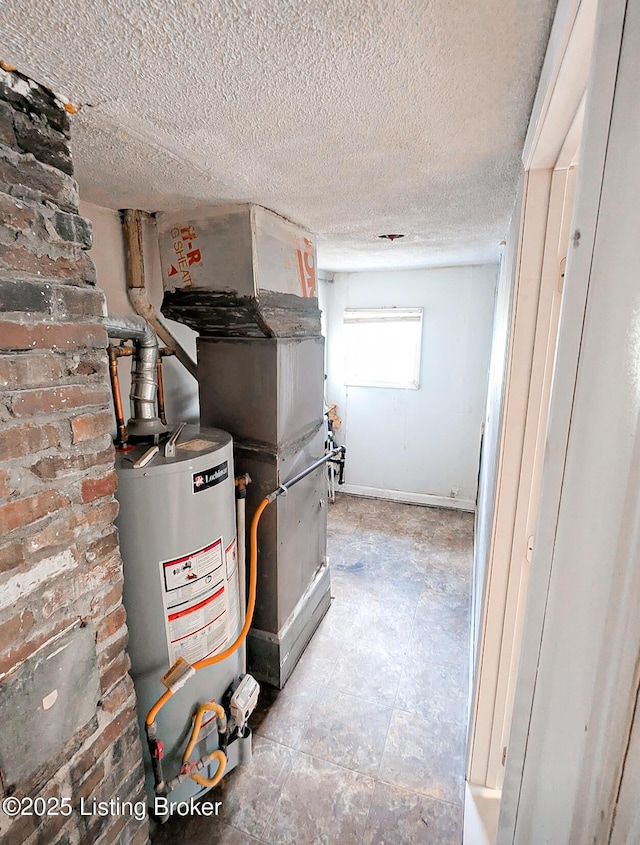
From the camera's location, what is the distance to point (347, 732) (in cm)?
177

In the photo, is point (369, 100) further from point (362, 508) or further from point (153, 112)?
point (362, 508)

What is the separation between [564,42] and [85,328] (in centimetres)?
106

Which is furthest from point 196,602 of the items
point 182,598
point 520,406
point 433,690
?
point 433,690

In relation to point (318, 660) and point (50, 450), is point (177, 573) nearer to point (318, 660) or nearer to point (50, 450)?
point (50, 450)

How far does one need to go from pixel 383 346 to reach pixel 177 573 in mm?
3090

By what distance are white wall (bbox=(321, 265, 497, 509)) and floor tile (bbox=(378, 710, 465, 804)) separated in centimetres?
231

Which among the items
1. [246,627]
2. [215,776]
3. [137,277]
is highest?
[137,277]

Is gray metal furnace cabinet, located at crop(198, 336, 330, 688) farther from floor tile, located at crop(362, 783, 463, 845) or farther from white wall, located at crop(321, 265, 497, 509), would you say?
white wall, located at crop(321, 265, 497, 509)

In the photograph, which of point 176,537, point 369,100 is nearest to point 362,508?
point 176,537

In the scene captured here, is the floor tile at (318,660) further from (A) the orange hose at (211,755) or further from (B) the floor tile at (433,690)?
(A) the orange hose at (211,755)

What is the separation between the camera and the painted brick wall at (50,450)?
2.73 ft

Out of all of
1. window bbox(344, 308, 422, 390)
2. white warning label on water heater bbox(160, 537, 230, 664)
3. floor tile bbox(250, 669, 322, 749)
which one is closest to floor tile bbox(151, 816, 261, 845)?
floor tile bbox(250, 669, 322, 749)

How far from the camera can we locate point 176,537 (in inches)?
49.6

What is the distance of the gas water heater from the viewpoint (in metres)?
1.22
